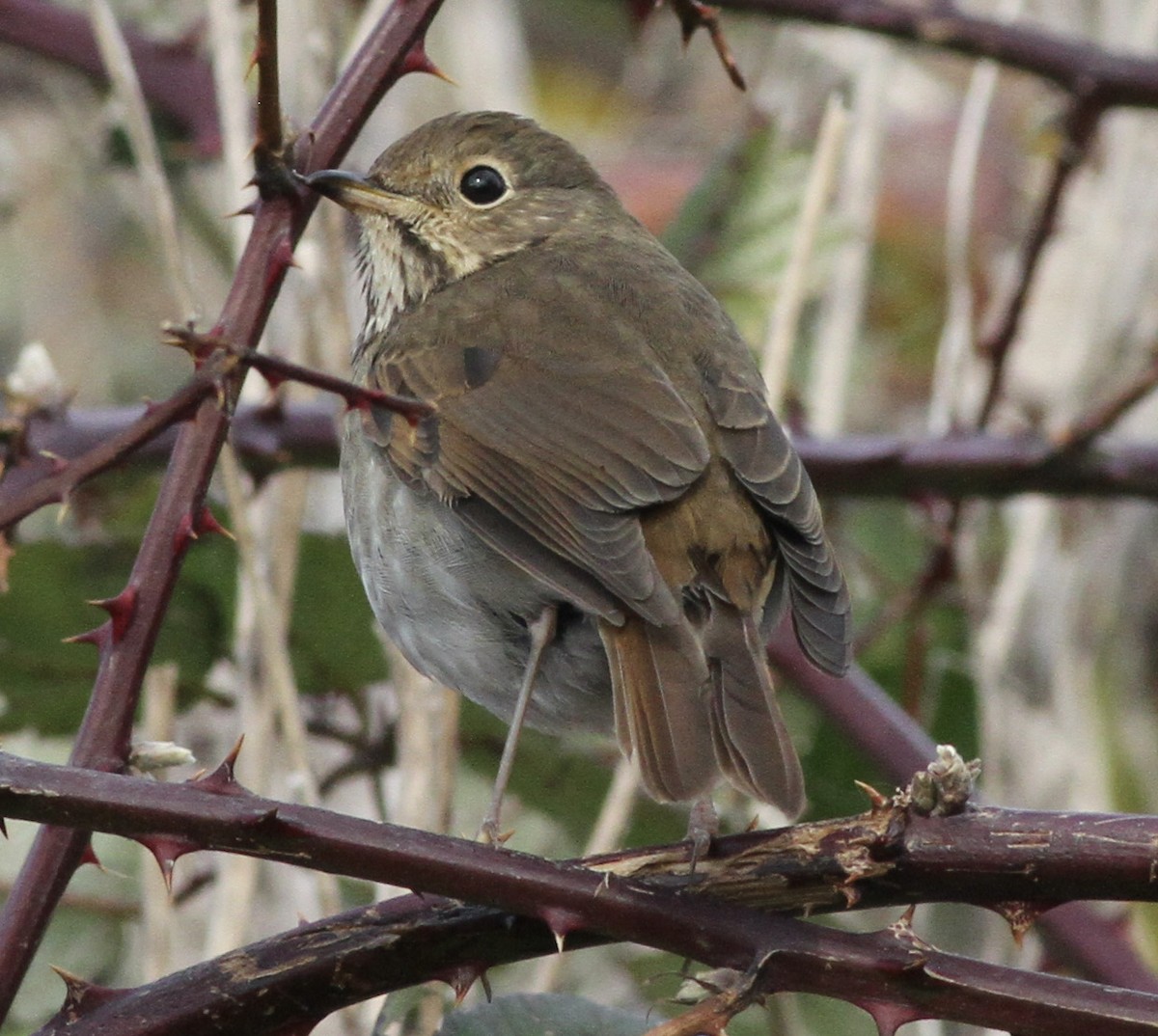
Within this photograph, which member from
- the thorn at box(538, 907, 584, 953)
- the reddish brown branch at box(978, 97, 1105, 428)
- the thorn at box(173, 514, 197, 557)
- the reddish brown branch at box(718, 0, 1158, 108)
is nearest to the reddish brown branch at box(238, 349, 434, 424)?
the thorn at box(173, 514, 197, 557)

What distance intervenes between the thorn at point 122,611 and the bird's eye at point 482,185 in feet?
6.19

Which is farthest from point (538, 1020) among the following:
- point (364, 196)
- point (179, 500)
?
point (364, 196)

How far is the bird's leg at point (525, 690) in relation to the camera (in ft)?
8.79

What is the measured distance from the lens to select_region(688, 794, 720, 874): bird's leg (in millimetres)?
1982

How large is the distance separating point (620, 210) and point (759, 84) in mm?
2298

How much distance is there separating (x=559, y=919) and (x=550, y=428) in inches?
51.7

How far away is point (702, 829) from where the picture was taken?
2139 millimetres

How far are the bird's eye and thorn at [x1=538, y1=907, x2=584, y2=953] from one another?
2117 mm

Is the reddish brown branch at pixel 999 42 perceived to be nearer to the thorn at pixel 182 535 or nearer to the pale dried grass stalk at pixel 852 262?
the pale dried grass stalk at pixel 852 262

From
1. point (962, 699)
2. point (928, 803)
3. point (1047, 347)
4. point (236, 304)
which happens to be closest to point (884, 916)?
point (962, 699)

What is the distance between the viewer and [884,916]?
14.4 ft

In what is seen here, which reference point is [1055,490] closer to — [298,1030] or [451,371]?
[451,371]

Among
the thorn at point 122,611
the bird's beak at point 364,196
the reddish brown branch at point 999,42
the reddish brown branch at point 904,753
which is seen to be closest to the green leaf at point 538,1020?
the thorn at point 122,611

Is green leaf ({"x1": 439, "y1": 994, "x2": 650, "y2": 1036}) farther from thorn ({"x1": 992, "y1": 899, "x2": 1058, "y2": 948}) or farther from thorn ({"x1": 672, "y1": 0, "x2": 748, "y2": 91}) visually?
thorn ({"x1": 672, "y1": 0, "x2": 748, "y2": 91})
